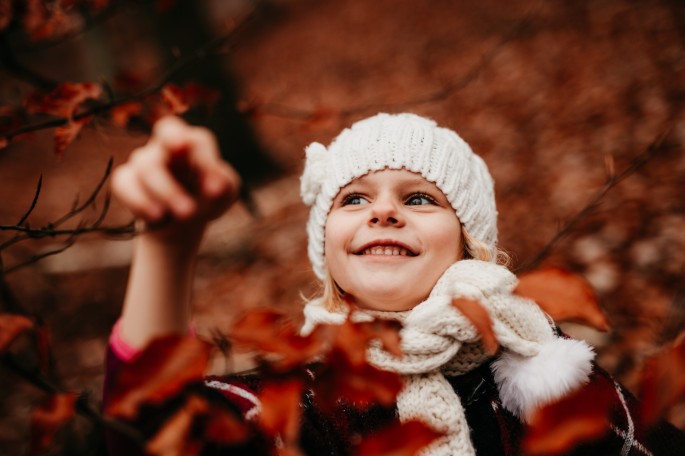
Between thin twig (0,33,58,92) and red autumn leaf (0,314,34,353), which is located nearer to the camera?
red autumn leaf (0,314,34,353)

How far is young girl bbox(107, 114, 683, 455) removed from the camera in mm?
1381

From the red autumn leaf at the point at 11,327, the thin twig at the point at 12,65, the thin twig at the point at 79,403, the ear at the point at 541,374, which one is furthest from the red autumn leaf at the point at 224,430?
the thin twig at the point at 12,65

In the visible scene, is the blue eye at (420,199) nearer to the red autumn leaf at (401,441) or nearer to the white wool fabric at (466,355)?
the white wool fabric at (466,355)

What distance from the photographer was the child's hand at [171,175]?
0.77m

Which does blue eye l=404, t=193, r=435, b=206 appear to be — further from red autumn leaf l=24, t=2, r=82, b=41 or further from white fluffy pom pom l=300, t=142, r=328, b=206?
red autumn leaf l=24, t=2, r=82, b=41

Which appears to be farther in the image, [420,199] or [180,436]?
[420,199]

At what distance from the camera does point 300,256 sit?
4219 millimetres

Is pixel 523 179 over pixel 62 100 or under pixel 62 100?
under

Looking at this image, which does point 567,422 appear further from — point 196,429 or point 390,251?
point 390,251

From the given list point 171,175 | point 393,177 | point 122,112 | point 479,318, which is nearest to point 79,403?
point 171,175

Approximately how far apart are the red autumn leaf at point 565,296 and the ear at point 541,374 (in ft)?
1.62

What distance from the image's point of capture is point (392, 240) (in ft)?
5.01

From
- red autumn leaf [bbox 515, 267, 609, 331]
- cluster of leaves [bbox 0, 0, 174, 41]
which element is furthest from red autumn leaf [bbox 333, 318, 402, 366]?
cluster of leaves [bbox 0, 0, 174, 41]

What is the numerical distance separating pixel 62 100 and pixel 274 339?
1.45 m
